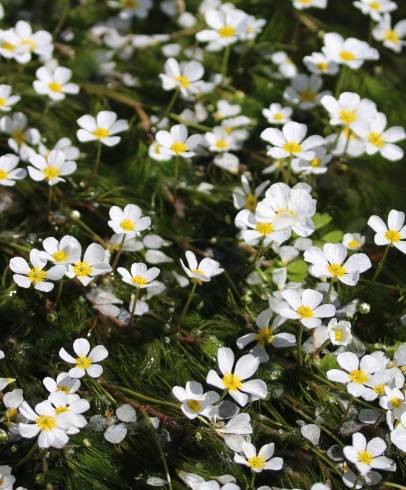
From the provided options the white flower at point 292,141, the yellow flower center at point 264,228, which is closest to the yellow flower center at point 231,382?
the yellow flower center at point 264,228

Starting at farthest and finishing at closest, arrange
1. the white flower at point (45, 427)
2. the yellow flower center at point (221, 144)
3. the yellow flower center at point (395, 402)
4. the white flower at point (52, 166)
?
the yellow flower center at point (221, 144)
the white flower at point (52, 166)
the yellow flower center at point (395, 402)
the white flower at point (45, 427)

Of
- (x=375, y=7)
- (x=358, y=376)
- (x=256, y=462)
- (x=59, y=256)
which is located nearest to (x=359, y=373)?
(x=358, y=376)

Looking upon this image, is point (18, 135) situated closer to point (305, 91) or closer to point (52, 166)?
point (52, 166)

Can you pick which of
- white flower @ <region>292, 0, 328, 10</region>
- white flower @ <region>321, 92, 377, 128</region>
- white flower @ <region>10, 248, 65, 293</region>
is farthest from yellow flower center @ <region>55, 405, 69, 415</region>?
white flower @ <region>292, 0, 328, 10</region>

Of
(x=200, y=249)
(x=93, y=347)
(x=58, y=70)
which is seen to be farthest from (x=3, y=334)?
(x=58, y=70)

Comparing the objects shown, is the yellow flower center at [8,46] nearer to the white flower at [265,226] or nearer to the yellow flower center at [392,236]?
the white flower at [265,226]

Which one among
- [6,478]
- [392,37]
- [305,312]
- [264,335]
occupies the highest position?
[392,37]

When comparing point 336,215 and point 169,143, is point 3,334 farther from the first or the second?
point 336,215
